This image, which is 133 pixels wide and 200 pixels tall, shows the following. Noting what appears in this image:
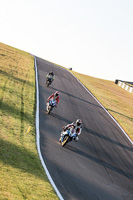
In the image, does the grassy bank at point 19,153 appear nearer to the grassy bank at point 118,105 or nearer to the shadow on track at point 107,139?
the shadow on track at point 107,139

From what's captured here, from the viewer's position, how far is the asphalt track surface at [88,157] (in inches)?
498

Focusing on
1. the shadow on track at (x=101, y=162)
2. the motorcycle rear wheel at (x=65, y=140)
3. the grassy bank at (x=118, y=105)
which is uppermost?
the grassy bank at (x=118, y=105)

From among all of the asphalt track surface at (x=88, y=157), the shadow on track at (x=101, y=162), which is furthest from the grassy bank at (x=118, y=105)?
the shadow on track at (x=101, y=162)

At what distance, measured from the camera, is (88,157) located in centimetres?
1647

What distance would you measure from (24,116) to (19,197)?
10215 millimetres

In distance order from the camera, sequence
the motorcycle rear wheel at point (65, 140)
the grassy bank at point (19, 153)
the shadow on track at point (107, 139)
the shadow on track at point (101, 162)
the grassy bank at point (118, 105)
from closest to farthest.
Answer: the grassy bank at point (19, 153) < the shadow on track at point (101, 162) < the motorcycle rear wheel at point (65, 140) < the shadow on track at point (107, 139) < the grassy bank at point (118, 105)

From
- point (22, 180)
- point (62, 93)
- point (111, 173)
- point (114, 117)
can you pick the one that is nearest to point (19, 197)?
point (22, 180)

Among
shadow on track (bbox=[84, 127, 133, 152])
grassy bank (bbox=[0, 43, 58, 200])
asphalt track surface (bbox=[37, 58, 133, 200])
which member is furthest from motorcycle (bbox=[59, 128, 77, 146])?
shadow on track (bbox=[84, 127, 133, 152])

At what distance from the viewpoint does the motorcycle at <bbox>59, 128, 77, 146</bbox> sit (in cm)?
1648

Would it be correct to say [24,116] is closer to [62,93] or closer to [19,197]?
[19,197]

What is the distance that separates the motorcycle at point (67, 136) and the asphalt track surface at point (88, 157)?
1.12 feet

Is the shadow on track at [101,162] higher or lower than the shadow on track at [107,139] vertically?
lower

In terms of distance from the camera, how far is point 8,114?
60.1 ft

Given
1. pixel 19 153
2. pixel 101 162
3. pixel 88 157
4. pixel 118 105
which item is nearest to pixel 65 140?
pixel 88 157
